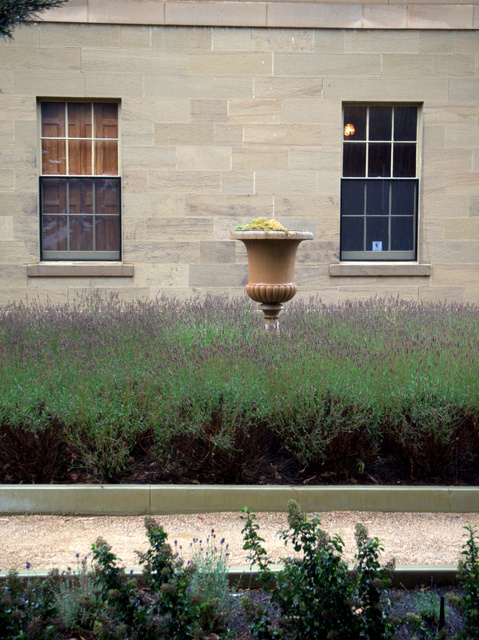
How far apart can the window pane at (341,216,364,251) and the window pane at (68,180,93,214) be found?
14.5 ft

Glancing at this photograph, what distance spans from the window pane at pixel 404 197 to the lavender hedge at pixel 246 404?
5767mm

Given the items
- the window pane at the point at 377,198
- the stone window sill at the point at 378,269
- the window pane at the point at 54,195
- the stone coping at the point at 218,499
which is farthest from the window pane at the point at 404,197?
the stone coping at the point at 218,499

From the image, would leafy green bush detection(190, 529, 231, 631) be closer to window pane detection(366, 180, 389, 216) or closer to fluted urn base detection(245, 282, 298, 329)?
fluted urn base detection(245, 282, 298, 329)

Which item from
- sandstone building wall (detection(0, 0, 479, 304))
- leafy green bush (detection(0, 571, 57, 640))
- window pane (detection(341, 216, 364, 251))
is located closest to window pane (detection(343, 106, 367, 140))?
sandstone building wall (detection(0, 0, 479, 304))

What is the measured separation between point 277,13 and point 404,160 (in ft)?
10.8

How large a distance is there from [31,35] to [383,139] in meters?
6.17

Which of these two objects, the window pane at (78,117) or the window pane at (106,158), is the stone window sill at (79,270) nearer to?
the window pane at (106,158)

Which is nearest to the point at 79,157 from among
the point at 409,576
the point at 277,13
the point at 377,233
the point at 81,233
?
the point at 81,233

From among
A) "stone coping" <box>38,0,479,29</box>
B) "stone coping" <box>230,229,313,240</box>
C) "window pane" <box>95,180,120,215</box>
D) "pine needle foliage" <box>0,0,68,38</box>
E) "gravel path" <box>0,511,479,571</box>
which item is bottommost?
"gravel path" <box>0,511,479,571</box>

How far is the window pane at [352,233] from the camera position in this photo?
1155 centimetres

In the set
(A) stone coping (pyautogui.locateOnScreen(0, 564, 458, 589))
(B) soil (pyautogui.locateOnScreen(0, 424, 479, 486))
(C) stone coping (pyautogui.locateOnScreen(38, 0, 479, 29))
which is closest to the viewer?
(A) stone coping (pyautogui.locateOnScreen(0, 564, 458, 589))

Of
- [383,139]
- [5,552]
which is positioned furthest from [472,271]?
[5,552]

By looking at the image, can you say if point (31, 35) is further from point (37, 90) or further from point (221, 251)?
point (221, 251)

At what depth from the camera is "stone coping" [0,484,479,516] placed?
441cm
